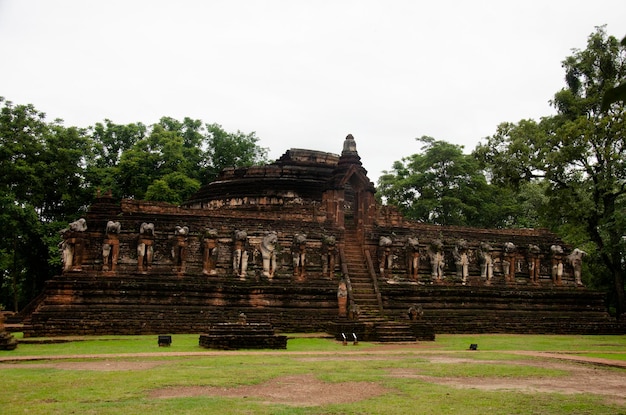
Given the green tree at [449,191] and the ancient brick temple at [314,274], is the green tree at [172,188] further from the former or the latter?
the green tree at [449,191]

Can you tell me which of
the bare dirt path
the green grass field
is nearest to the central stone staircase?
the green grass field

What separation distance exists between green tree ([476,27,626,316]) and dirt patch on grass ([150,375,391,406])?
18.8 metres

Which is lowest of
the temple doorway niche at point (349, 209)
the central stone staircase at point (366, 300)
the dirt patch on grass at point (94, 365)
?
the dirt patch on grass at point (94, 365)

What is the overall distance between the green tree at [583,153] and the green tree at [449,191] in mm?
13855

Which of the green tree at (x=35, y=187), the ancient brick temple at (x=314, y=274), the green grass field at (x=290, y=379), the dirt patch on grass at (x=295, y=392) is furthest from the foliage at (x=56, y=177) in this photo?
the dirt patch on grass at (x=295, y=392)

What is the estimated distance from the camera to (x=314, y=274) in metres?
27.2

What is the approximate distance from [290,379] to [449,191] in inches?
1483

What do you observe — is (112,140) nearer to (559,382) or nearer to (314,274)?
(314,274)

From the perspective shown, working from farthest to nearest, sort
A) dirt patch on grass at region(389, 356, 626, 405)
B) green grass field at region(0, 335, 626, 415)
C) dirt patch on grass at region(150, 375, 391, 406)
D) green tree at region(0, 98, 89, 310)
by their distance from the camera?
green tree at region(0, 98, 89, 310) < dirt patch on grass at region(389, 356, 626, 405) < dirt patch on grass at region(150, 375, 391, 406) < green grass field at region(0, 335, 626, 415)

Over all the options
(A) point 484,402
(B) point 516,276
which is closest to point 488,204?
(B) point 516,276

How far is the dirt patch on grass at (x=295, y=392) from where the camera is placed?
9.48m

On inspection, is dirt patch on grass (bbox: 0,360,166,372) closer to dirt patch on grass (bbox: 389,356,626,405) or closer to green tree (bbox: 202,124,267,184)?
dirt patch on grass (bbox: 389,356,626,405)

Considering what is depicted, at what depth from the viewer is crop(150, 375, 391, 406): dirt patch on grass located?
9.48m

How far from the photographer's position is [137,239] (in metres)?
25.6
